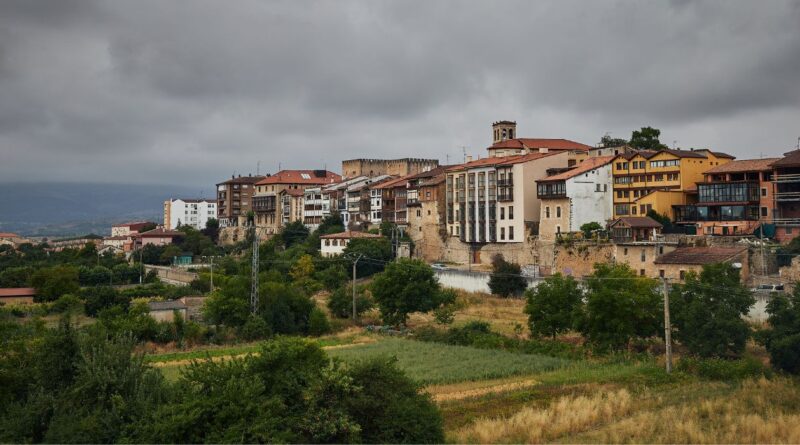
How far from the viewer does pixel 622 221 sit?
54656 millimetres

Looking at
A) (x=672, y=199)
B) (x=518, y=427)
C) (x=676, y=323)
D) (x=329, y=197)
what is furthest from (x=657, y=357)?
(x=329, y=197)

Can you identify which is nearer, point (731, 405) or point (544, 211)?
point (731, 405)

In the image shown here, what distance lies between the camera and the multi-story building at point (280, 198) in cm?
9762

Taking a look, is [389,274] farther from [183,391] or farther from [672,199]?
[183,391]

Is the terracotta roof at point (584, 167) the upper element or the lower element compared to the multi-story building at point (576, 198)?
upper

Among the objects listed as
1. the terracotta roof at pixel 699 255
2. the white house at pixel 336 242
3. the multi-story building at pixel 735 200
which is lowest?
the terracotta roof at pixel 699 255

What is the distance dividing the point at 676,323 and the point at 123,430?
2337 centimetres

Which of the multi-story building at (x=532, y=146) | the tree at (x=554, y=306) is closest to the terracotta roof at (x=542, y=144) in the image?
the multi-story building at (x=532, y=146)

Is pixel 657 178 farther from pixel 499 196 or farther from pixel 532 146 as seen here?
pixel 532 146

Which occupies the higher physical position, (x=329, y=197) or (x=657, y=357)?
(x=329, y=197)

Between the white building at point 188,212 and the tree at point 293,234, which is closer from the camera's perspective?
the tree at point 293,234

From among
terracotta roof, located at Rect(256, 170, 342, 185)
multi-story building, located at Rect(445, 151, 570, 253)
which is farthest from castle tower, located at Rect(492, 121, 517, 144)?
terracotta roof, located at Rect(256, 170, 342, 185)

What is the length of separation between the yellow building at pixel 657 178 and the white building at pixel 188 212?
301ft

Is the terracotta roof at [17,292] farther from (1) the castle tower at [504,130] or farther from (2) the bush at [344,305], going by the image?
(1) the castle tower at [504,130]
